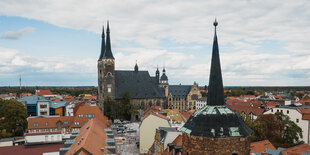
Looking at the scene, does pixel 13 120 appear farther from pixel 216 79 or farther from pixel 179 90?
pixel 179 90

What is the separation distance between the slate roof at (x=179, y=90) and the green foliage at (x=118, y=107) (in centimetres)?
2910

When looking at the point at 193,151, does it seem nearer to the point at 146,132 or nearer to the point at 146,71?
the point at 146,132

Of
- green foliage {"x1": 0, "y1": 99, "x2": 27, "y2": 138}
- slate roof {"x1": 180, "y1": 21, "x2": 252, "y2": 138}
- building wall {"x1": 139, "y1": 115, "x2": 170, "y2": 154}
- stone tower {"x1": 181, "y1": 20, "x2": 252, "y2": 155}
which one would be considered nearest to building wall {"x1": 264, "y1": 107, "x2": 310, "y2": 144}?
building wall {"x1": 139, "y1": 115, "x2": 170, "y2": 154}

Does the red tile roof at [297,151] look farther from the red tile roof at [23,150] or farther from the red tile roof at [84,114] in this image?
the red tile roof at [84,114]

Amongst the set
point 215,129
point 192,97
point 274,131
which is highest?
point 215,129

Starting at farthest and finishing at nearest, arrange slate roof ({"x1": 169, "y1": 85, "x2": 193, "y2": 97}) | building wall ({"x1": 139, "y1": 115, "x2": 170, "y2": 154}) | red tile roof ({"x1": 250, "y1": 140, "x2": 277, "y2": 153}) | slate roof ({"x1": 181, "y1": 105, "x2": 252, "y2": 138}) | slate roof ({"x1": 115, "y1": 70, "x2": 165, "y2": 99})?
1. slate roof ({"x1": 169, "y1": 85, "x2": 193, "y2": 97})
2. slate roof ({"x1": 115, "y1": 70, "x2": 165, "y2": 99})
3. building wall ({"x1": 139, "y1": 115, "x2": 170, "y2": 154})
4. red tile roof ({"x1": 250, "y1": 140, "x2": 277, "y2": 153})
5. slate roof ({"x1": 181, "y1": 105, "x2": 252, "y2": 138})

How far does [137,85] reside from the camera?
A: 235ft

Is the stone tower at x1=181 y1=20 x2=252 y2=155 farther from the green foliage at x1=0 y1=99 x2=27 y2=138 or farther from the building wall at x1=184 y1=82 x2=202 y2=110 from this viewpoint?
the building wall at x1=184 y1=82 x2=202 y2=110

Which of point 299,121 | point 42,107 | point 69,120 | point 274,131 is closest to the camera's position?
point 274,131

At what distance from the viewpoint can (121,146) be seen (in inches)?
1596

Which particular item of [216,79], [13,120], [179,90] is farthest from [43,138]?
[179,90]

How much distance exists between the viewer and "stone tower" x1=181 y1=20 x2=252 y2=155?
8023mm

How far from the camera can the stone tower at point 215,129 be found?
8.02m

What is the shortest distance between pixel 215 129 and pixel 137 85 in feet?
210
